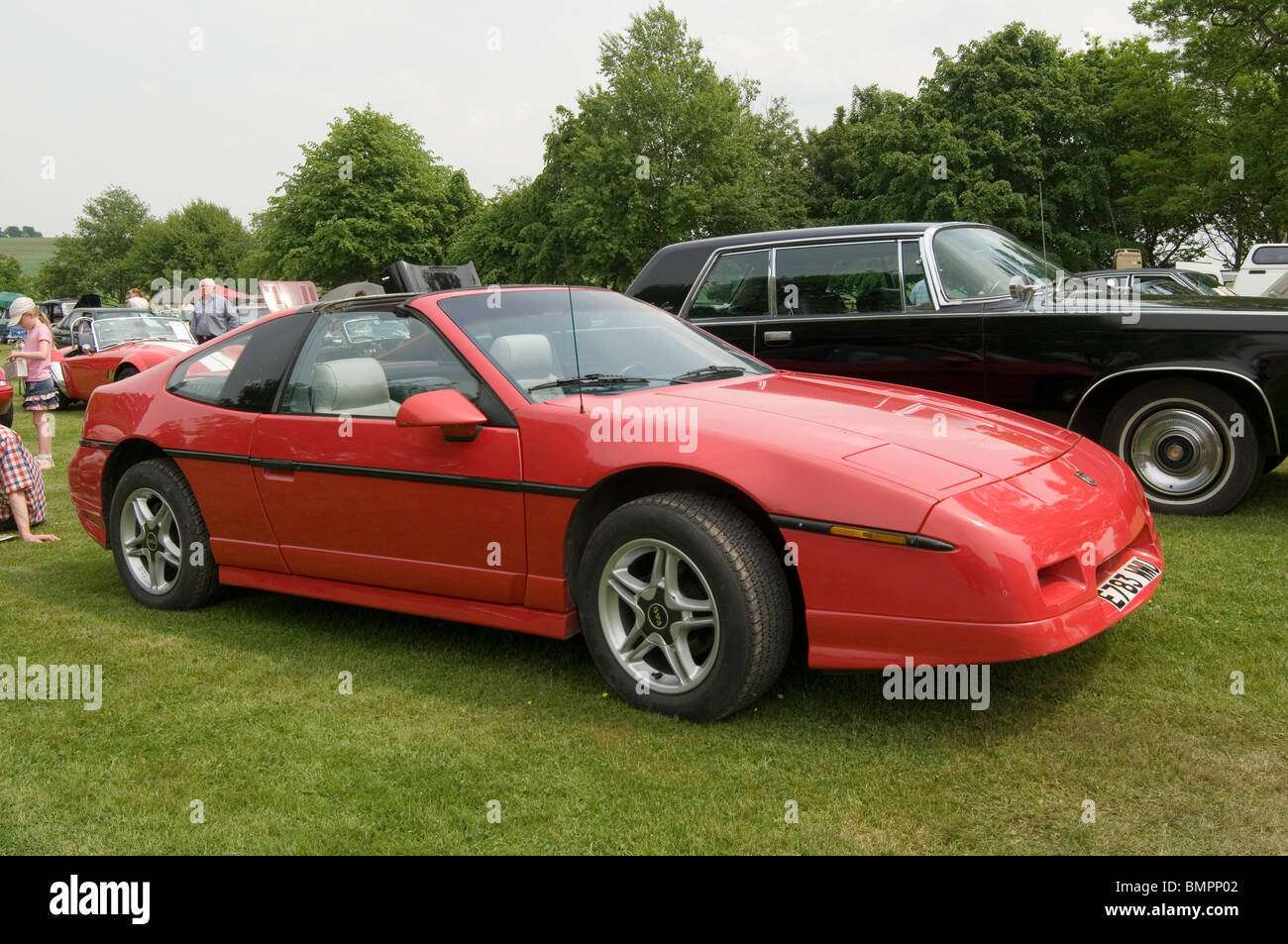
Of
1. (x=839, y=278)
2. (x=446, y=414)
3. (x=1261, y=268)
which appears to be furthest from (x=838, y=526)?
(x=1261, y=268)

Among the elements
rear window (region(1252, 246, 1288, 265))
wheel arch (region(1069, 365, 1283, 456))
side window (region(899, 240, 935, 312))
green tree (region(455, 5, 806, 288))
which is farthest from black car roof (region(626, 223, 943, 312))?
green tree (region(455, 5, 806, 288))

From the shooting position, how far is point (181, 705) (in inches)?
149

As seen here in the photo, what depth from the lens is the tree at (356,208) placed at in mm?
52500

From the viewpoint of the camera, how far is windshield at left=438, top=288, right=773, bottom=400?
3.97 meters

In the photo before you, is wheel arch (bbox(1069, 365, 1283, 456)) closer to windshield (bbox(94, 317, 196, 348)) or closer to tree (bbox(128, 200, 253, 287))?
windshield (bbox(94, 317, 196, 348))

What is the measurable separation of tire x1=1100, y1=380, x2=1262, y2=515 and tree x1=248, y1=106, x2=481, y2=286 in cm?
4970

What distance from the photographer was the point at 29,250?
5354 inches

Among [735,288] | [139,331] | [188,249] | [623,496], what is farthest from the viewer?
[188,249]

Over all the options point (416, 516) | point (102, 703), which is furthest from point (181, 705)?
point (416, 516)

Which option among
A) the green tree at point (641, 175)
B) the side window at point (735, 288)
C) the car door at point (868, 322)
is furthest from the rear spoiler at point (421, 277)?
the green tree at point (641, 175)

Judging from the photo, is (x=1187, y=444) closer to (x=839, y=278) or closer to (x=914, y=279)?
(x=914, y=279)

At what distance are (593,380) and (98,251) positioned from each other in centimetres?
10020
